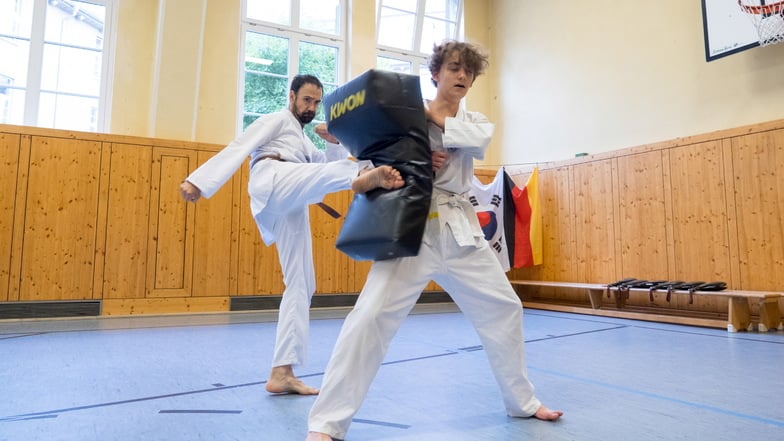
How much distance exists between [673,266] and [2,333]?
22.2 feet

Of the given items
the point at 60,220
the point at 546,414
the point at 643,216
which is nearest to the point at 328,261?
the point at 60,220

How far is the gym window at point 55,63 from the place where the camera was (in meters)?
6.47

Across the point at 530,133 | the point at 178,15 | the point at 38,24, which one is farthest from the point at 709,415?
the point at 38,24

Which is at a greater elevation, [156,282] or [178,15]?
[178,15]

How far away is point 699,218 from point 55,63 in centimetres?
839

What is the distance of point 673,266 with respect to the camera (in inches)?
219

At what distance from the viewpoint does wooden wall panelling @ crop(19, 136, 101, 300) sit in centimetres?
550

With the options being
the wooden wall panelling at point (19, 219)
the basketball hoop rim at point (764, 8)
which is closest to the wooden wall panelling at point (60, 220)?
the wooden wall panelling at point (19, 219)

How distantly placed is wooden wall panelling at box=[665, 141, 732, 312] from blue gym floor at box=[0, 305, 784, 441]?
1.06 metres

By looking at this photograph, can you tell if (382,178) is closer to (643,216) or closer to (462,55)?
(462,55)

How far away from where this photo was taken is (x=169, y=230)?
6.04m

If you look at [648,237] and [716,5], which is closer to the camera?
[716,5]

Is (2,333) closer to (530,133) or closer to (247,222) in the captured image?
(247,222)

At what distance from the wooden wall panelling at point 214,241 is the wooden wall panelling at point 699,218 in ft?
17.5
